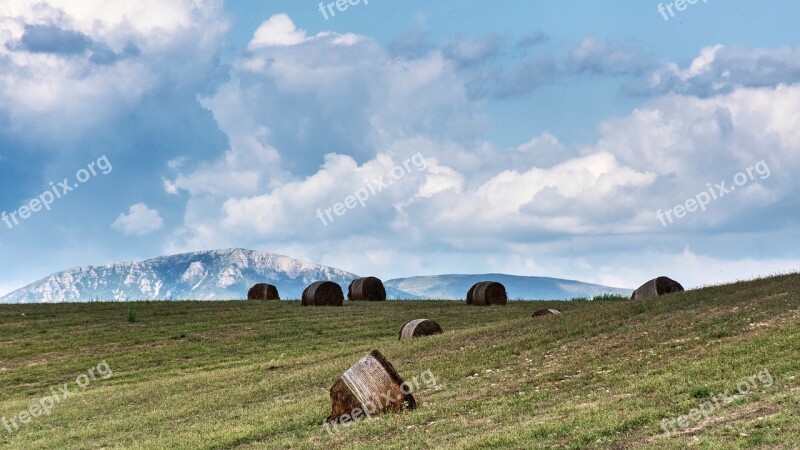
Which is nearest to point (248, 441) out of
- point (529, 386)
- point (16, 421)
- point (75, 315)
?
point (529, 386)

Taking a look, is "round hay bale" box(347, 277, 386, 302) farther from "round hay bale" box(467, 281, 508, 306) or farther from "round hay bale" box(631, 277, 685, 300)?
"round hay bale" box(631, 277, 685, 300)

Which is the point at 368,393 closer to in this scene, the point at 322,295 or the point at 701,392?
the point at 701,392

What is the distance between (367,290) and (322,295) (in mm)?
5733

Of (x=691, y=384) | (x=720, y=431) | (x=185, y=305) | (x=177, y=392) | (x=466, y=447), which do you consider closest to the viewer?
(x=720, y=431)

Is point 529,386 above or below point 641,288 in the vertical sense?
below

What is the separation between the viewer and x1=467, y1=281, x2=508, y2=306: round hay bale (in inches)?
2144

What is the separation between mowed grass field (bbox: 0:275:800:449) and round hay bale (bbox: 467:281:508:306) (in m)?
8.56

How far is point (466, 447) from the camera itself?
14719 mm

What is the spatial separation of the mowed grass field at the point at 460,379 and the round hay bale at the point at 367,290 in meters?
13.9

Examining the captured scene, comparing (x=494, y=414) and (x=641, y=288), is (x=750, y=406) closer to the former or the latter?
(x=494, y=414)

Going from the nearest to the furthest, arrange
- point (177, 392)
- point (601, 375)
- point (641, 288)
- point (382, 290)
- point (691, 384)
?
point (691, 384) → point (601, 375) → point (177, 392) → point (641, 288) → point (382, 290)

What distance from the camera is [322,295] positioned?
5509 cm

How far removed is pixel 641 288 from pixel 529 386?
2641cm

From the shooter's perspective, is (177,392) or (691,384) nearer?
(691,384)
